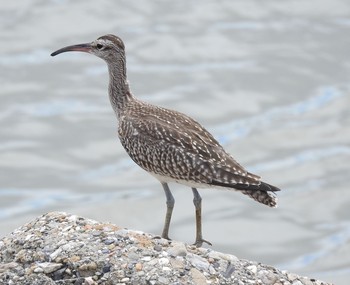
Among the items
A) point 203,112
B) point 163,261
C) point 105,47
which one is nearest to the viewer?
point 163,261

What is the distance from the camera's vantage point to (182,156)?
14.5m

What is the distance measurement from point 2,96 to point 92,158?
10.5 ft

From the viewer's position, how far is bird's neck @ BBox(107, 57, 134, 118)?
1596 centimetres

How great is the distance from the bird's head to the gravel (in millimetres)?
3921

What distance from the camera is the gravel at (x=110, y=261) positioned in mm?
11695

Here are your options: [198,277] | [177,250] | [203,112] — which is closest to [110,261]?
[177,250]

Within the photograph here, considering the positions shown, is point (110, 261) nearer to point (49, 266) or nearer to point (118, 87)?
point (49, 266)

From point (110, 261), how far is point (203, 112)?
18.0 m

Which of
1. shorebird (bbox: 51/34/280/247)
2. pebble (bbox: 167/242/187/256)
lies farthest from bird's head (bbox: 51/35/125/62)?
pebble (bbox: 167/242/187/256)

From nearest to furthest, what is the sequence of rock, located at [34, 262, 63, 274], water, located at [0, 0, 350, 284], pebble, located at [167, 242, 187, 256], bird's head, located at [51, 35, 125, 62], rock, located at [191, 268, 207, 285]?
rock, located at [191, 268, 207, 285]
rock, located at [34, 262, 63, 274]
pebble, located at [167, 242, 187, 256]
bird's head, located at [51, 35, 125, 62]
water, located at [0, 0, 350, 284]

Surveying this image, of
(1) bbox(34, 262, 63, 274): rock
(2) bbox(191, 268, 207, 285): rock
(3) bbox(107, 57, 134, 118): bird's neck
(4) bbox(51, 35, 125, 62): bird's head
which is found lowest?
(1) bbox(34, 262, 63, 274): rock

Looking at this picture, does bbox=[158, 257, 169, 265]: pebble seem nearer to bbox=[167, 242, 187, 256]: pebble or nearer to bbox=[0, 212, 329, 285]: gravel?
bbox=[0, 212, 329, 285]: gravel

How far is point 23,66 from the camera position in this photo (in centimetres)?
3144

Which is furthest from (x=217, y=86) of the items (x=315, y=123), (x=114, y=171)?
(x=114, y=171)
